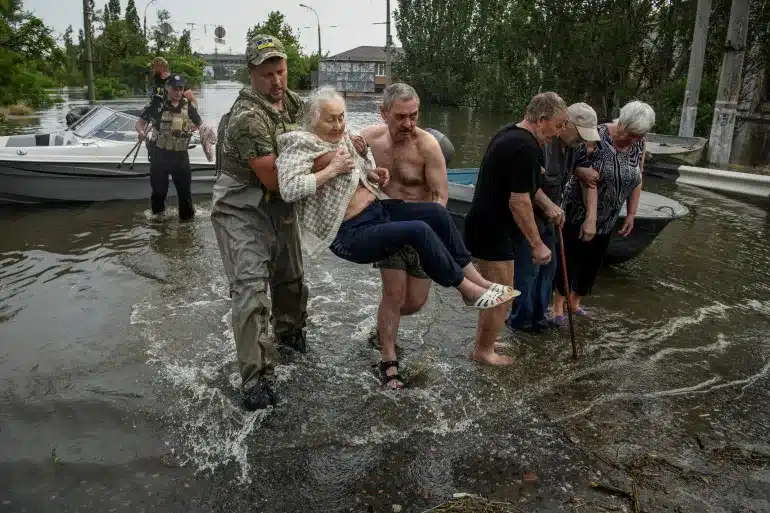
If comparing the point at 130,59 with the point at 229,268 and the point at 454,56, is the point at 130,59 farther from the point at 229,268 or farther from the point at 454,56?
the point at 229,268

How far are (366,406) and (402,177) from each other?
1.56 meters

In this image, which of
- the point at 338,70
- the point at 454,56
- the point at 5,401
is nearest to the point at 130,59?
the point at 338,70

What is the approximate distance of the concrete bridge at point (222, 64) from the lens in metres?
131

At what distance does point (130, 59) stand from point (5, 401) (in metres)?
58.0

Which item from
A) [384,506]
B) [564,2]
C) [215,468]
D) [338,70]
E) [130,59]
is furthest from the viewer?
[338,70]

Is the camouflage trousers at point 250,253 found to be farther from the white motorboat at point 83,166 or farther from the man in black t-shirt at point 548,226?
the white motorboat at point 83,166

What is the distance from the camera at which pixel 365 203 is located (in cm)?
395

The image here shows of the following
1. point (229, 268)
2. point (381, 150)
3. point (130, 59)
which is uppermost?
point (130, 59)

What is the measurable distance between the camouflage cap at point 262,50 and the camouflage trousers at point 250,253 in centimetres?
75

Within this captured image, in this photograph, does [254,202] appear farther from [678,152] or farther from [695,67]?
[695,67]

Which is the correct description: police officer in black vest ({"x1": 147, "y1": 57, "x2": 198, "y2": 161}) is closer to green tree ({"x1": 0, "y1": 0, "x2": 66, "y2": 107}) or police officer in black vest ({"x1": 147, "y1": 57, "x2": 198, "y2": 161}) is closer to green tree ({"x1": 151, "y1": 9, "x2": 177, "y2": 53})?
green tree ({"x1": 0, "y1": 0, "x2": 66, "y2": 107})

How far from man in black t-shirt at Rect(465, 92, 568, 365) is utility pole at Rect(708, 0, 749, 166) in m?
12.4

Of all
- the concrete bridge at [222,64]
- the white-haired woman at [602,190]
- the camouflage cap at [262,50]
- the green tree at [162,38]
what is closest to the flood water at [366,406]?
the white-haired woman at [602,190]

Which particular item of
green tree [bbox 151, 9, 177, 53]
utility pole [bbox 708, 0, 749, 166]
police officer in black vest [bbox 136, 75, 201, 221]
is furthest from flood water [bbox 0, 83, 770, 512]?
green tree [bbox 151, 9, 177, 53]
